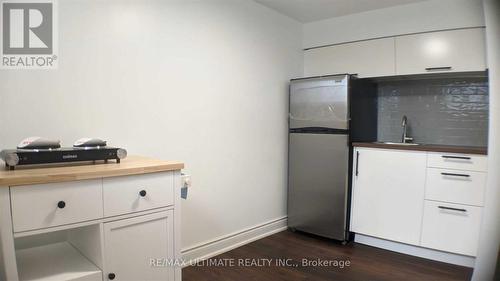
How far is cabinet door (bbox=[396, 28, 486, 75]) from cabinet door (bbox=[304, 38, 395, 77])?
97 mm

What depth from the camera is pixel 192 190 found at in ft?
7.91

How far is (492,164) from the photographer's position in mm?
1729

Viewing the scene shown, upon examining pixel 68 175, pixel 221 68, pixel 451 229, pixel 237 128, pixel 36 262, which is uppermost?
pixel 221 68

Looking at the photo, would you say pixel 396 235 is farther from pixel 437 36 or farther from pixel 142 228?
pixel 142 228

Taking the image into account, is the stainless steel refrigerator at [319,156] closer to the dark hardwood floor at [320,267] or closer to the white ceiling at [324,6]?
the dark hardwood floor at [320,267]

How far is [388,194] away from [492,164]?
1062 mm

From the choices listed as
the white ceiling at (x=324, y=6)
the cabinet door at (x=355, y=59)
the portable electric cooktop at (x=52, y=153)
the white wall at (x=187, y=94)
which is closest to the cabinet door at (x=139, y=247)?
the portable electric cooktop at (x=52, y=153)

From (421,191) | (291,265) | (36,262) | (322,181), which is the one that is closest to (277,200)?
(322,181)

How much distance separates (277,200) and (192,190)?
1.14 m

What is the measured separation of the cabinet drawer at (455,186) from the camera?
2337mm

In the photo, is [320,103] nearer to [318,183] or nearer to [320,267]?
[318,183]

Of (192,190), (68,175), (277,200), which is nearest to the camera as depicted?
(68,175)

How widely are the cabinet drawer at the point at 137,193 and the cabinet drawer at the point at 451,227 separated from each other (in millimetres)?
2136

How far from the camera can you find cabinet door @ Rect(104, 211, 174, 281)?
4.58 ft
